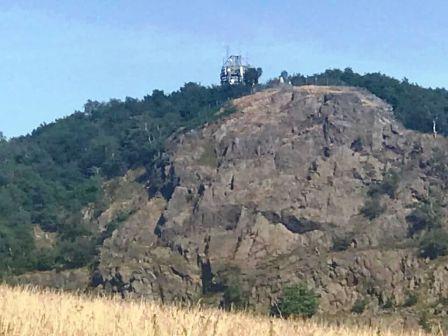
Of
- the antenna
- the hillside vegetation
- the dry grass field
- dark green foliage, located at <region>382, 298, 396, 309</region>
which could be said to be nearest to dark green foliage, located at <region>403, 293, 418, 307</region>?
dark green foliage, located at <region>382, 298, 396, 309</region>

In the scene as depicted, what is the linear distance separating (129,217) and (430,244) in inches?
954

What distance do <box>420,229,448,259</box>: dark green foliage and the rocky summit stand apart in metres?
0.62

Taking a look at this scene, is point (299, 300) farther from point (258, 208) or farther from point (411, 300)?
point (258, 208)

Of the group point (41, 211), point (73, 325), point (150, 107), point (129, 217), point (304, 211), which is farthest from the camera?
point (150, 107)

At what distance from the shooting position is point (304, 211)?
5938 cm

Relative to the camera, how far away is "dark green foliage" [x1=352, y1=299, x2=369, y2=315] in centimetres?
4691

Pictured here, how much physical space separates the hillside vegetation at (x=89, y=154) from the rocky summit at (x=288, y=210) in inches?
76.0

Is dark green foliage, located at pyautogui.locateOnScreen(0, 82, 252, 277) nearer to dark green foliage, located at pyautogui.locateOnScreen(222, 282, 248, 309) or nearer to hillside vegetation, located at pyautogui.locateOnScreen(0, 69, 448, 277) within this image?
hillside vegetation, located at pyautogui.locateOnScreen(0, 69, 448, 277)

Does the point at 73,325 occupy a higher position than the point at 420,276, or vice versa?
the point at 73,325

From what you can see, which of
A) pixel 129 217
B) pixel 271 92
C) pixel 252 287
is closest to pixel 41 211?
pixel 129 217

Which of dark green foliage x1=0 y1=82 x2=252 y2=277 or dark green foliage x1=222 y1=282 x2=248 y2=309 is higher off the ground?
dark green foliage x1=0 y1=82 x2=252 y2=277

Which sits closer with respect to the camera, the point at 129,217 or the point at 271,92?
→ the point at 129,217

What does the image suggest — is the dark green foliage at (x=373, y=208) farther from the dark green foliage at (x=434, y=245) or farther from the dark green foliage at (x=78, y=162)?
the dark green foliage at (x=78, y=162)

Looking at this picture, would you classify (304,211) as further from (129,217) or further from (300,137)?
(129,217)
